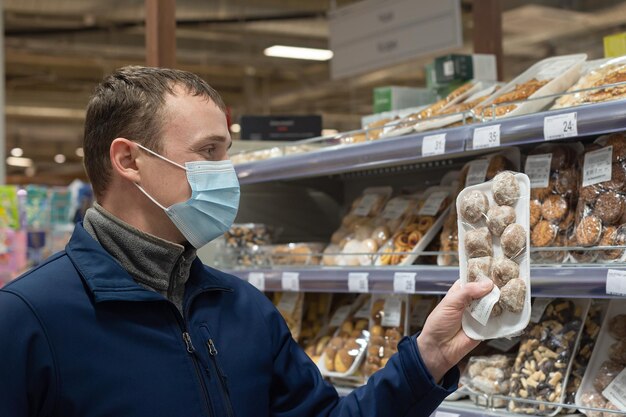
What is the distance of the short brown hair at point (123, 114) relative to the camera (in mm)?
1739

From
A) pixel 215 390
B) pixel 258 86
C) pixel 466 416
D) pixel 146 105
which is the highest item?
pixel 258 86

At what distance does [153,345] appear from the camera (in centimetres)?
164

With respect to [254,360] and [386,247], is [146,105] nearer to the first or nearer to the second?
[254,360]

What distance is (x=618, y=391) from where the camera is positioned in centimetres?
236

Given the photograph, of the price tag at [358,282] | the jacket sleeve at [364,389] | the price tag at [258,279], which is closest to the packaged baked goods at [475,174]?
the price tag at [358,282]

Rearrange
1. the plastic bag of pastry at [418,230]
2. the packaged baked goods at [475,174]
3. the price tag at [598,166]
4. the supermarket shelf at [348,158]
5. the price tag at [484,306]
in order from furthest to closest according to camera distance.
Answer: the plastic bag of pastry at [418,230] → the packaged baked goods at [475,174] → the supermarket shelf at [348,158] → the price tag at [598,166] → the price tag at [484,306]

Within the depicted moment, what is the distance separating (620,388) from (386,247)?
106 centimetres

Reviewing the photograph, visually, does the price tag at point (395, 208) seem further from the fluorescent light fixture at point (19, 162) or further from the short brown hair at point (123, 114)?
the fluorescent light fixture at point (19, 162)

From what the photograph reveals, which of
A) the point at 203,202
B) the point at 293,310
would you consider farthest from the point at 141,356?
the point at 293,310

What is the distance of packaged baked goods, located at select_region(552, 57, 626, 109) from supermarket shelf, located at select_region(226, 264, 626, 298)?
49 centimetres

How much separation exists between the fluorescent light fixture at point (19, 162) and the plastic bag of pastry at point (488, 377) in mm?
18669

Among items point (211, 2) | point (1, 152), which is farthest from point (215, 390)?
point (211, 2)

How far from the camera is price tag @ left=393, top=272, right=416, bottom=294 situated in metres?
2.70

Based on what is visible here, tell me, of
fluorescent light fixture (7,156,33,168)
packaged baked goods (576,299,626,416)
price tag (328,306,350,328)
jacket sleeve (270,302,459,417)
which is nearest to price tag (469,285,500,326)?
jacket sleeve (270,302,459,417)
